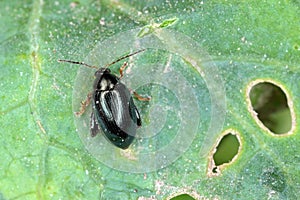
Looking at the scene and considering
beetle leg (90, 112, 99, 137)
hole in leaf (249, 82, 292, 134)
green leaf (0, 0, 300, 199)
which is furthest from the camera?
hole in leaf (249, 82, 292, 134)

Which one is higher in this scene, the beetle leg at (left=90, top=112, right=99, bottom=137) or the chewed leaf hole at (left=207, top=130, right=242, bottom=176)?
the beetle leg at (left=90, top=112, right=99, bottom=137)

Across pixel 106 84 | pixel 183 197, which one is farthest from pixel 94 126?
pixel 183 197

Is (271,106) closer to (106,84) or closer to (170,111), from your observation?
(170,111)

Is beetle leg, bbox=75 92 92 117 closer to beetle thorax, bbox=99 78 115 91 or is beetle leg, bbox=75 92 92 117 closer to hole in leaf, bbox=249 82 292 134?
beetle thorax, bbox=99 78 115 91

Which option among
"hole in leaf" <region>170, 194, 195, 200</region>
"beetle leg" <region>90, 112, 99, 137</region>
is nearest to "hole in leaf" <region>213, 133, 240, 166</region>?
"hole in leaf" <region>170, 194, 195, 200</region>

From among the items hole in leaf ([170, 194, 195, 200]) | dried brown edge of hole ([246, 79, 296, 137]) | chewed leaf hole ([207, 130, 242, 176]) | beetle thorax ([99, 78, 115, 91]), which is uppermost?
beetle thorax ([99, 78, 115, 91])

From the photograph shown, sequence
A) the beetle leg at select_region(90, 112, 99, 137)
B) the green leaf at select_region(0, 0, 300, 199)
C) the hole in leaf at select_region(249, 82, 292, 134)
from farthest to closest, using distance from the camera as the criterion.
A: the hole in leaf at select_region(249, 82, 292, 134)
the beetle leg at select_region(90, 112, 99, 137)
the green leaf at select_region(0, 0, 300, 199)

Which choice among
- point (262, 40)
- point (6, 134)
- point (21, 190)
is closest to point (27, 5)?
point (6, 134)
